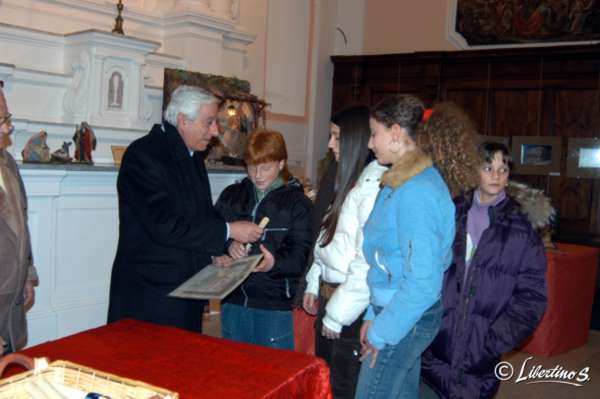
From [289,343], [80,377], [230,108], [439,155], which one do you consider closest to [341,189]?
[439,155]

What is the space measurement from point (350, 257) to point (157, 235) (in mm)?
847

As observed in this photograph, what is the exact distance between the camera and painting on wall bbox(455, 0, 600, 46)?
7.86 meters

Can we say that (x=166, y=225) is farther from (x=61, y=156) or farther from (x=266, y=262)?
(x=61, y=156)

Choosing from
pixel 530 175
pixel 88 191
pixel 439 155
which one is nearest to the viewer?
pixel 439 155

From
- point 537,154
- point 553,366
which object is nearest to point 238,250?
point 553,366

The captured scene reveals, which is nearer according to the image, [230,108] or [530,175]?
[230,108]

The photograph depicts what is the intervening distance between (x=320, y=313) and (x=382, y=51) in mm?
7537

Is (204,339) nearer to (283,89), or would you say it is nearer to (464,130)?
(464,130)

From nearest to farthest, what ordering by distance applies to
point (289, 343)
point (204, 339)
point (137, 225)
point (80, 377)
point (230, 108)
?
point (80, 377) → point (204, 339) → point (137, 225) → point (289, 343) → point (230, 108)

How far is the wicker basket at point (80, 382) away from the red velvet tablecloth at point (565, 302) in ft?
Answer: 14.1

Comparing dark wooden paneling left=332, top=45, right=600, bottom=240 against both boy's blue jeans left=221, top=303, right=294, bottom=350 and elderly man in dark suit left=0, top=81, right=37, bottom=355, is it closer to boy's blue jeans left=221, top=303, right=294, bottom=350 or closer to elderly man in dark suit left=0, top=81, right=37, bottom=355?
boy's blue jeans left=221, top=303, right=294, bottom=350

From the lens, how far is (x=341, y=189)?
2641mm

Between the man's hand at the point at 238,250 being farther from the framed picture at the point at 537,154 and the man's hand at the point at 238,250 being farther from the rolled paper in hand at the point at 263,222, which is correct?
the framed picture at the point at 537,154

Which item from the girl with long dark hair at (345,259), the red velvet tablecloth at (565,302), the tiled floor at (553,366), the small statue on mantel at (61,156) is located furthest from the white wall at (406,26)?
the girl with long dark hair at (345,259)
